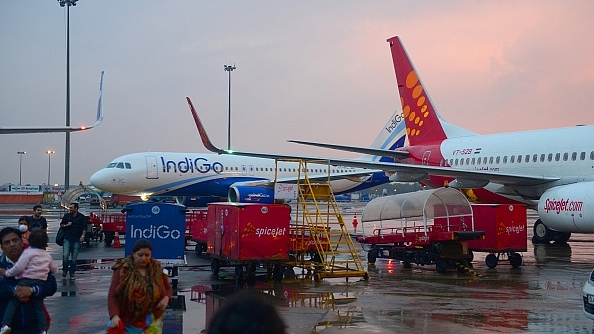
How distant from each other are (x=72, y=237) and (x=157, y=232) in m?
1.95

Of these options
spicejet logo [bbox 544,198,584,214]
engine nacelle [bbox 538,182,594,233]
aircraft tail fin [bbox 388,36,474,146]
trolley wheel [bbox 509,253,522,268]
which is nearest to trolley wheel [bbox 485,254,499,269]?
trolley wheel [bbox 509,253,522,268]

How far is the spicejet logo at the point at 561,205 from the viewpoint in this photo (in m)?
17.4

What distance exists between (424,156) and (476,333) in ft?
60.8

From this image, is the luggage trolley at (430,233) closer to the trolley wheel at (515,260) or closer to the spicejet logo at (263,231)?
the trolley wheel at (515,260)

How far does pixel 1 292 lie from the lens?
6.11 meters

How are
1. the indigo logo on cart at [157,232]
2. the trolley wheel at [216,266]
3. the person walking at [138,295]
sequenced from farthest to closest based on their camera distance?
the trolley wheel at [216,266] < the indigo logo on cart at [157,232] < the person walking at [138,295]

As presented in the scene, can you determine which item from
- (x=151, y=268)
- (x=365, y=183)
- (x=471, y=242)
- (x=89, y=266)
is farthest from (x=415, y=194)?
(x=365, y=183)

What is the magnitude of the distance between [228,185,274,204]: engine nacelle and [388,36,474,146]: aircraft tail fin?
669 centimetres

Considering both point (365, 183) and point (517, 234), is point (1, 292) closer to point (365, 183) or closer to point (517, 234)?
point (517, 234)

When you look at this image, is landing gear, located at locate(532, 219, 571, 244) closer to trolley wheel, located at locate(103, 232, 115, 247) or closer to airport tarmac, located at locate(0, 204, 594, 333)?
airport tarmac, located at locate(0, 204, 594, 333)

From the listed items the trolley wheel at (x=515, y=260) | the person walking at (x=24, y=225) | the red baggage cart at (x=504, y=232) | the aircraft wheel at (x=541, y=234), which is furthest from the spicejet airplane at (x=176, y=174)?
the person walking at (x=24, y=225)

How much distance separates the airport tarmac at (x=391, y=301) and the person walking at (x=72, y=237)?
35cm

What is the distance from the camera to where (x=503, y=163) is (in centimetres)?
2348

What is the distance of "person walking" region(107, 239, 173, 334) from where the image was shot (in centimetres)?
589
